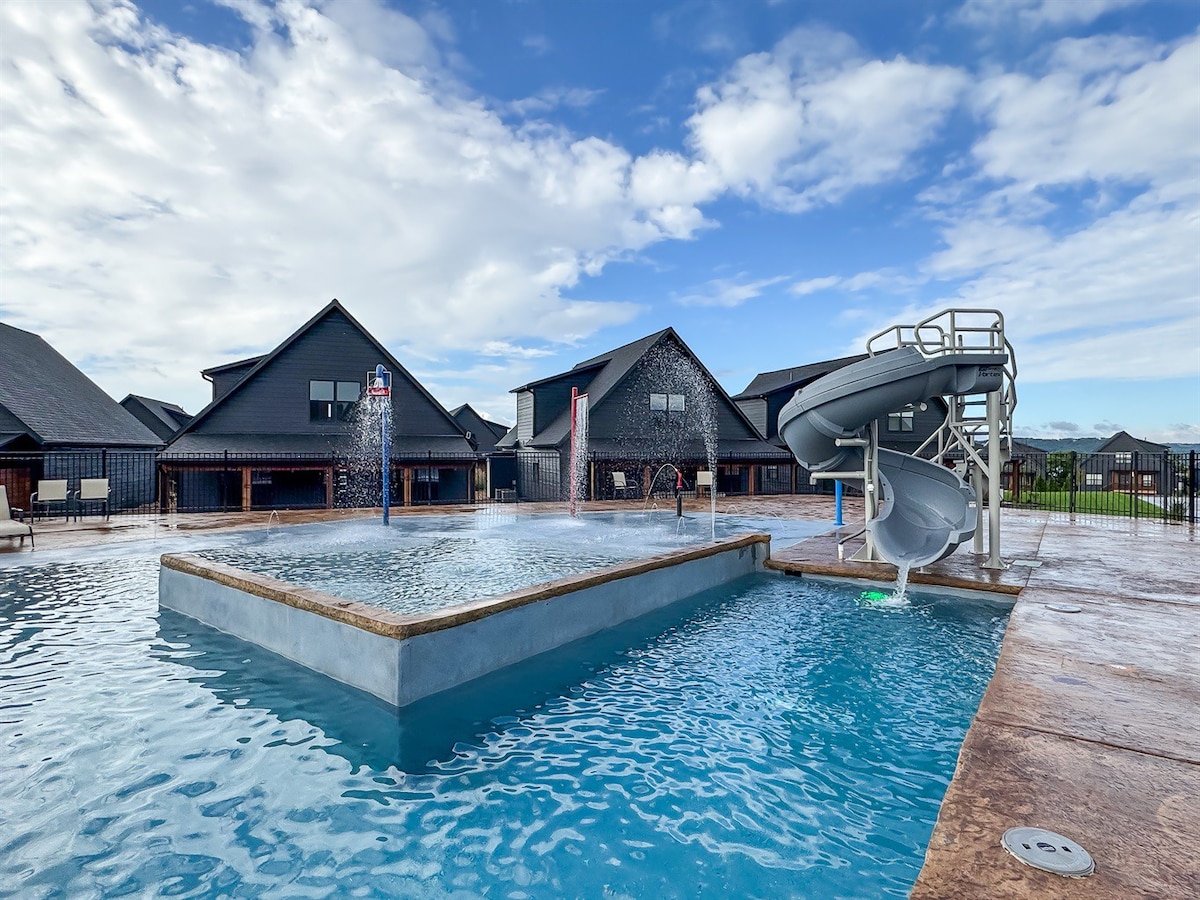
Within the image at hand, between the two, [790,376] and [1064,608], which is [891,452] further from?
Answer: [790,376]

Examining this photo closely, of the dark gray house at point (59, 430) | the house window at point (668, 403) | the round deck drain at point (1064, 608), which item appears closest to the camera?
the round deck drain at point (1064, 608)

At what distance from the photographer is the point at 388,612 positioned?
180 inches

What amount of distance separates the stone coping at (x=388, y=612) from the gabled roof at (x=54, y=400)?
53.1 ft

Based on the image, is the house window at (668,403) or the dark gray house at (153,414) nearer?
the house window at (668,403)

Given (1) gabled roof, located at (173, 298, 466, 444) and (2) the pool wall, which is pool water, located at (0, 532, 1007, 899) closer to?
(2) the pool wall

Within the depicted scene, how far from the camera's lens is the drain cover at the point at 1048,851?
1.77m

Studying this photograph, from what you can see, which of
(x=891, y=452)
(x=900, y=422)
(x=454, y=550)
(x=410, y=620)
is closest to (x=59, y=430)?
(x=454, y=550)

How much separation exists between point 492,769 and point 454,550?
6911 mm

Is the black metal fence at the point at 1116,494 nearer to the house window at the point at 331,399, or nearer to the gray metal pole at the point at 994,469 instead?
the gray metal pole at the point at 994,469

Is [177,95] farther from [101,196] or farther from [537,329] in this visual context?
[537,329]

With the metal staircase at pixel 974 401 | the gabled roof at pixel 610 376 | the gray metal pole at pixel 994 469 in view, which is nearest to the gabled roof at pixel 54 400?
the gabled roof at pixel 610 376

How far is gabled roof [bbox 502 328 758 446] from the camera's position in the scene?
22797mm

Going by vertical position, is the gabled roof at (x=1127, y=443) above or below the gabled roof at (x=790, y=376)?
below

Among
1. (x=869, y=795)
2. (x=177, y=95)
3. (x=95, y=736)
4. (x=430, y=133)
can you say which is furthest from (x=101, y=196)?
(x=869, y=795)
